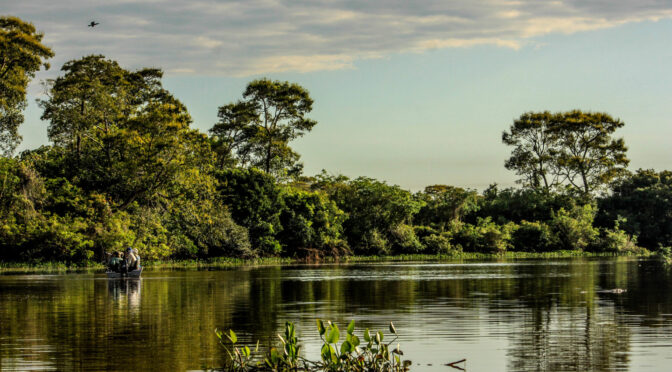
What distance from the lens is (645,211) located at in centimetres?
7862

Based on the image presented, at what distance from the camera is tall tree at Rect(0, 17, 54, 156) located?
1858 inches

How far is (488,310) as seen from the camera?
2086cm

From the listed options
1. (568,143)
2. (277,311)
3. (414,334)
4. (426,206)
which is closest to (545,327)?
(414,334)

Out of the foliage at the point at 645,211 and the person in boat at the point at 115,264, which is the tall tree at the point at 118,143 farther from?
the foliage at the point at 645,211

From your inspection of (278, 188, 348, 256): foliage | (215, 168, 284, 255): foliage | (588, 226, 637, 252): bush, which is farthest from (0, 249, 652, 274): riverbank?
(215, 168, 284, 255): foliage

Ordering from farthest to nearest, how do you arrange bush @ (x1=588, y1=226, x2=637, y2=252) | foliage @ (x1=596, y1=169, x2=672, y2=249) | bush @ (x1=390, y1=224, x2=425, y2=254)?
foliage @ (x1=596, y1=169, x2=672, y2=249)
bush @ (x1=588, y1=226, x2=637, y2=252)
bush @ (x1=390, y1=224, x2=425, y2=254)

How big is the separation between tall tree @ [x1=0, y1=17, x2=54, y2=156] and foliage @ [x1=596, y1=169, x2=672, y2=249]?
5076cm

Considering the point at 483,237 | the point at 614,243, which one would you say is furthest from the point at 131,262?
the point at 614,243

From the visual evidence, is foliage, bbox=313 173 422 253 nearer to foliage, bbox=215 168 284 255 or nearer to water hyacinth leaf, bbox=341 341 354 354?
foliage, bbox=215 168 284 255

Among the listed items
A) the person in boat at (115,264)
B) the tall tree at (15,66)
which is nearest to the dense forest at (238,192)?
the tall tree at (15,66)

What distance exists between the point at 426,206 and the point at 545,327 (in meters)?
55.8

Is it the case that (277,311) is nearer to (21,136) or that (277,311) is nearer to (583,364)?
(583,364)

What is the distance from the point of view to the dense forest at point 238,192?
48.8 meters

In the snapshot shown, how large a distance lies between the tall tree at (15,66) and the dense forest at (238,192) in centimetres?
8
